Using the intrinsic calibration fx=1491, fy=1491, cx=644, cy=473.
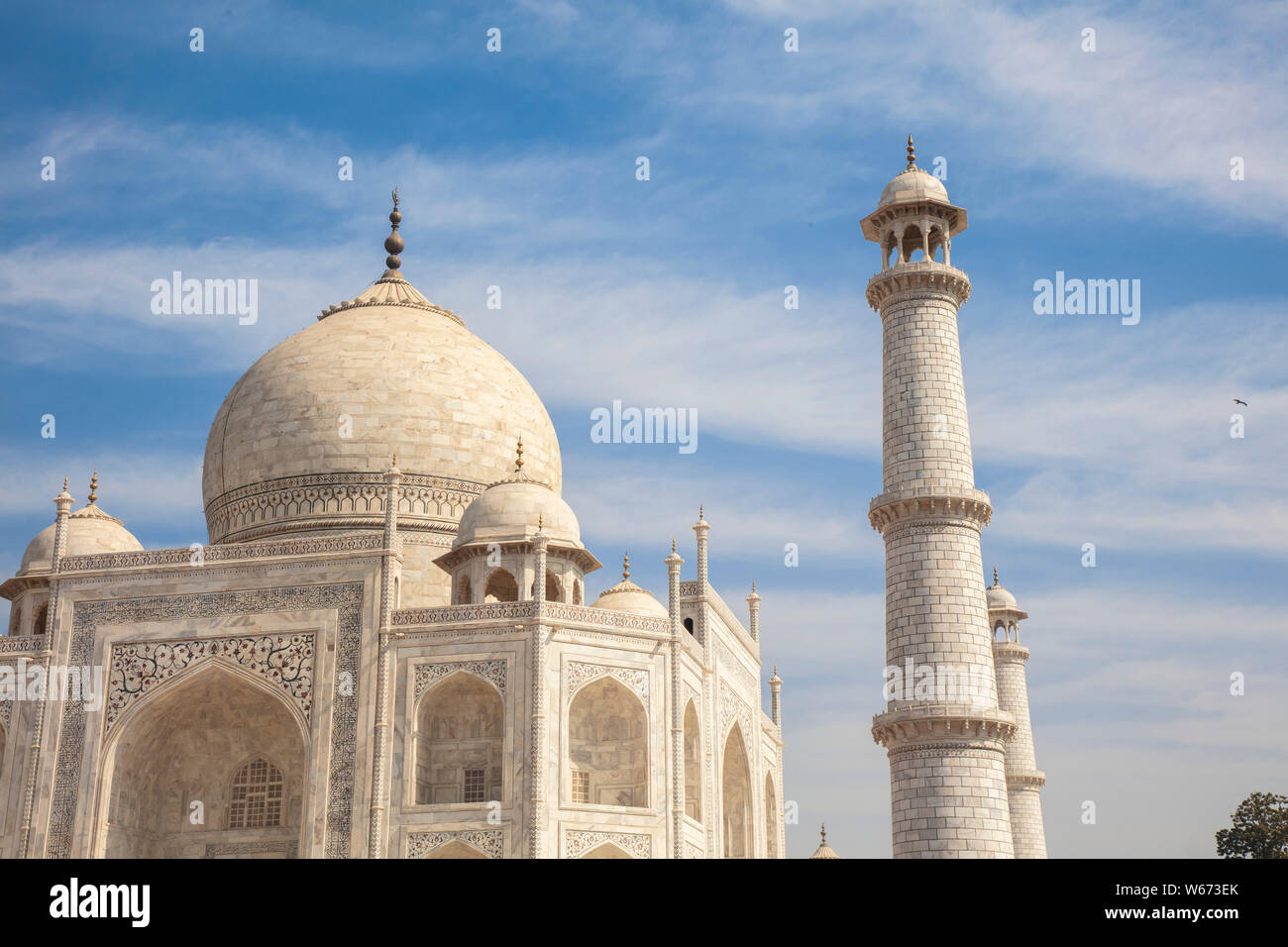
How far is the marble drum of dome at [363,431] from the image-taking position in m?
29.3

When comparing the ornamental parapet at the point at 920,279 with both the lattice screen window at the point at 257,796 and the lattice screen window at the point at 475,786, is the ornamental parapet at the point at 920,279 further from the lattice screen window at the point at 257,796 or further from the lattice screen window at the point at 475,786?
the lattice screen window at the point at 257,796

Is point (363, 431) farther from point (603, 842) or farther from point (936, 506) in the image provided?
point (936, 506)

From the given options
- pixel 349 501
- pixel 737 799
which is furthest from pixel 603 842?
pixel 349 501

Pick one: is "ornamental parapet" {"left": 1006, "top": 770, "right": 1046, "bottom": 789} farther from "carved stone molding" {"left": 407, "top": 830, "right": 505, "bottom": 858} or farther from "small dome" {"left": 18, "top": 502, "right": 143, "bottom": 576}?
"small dome" {"left": 18, "top": 502, "right": 143, "bottom": 576}

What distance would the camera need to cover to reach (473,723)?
2423cm

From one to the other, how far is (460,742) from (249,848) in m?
4.12

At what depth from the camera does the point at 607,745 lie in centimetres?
2412

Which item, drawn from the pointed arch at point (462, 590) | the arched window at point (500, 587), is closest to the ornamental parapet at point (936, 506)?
the arched window at point (500, 587)

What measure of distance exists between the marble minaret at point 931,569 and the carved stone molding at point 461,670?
703 cm

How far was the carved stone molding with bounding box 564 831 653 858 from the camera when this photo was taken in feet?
73.8
